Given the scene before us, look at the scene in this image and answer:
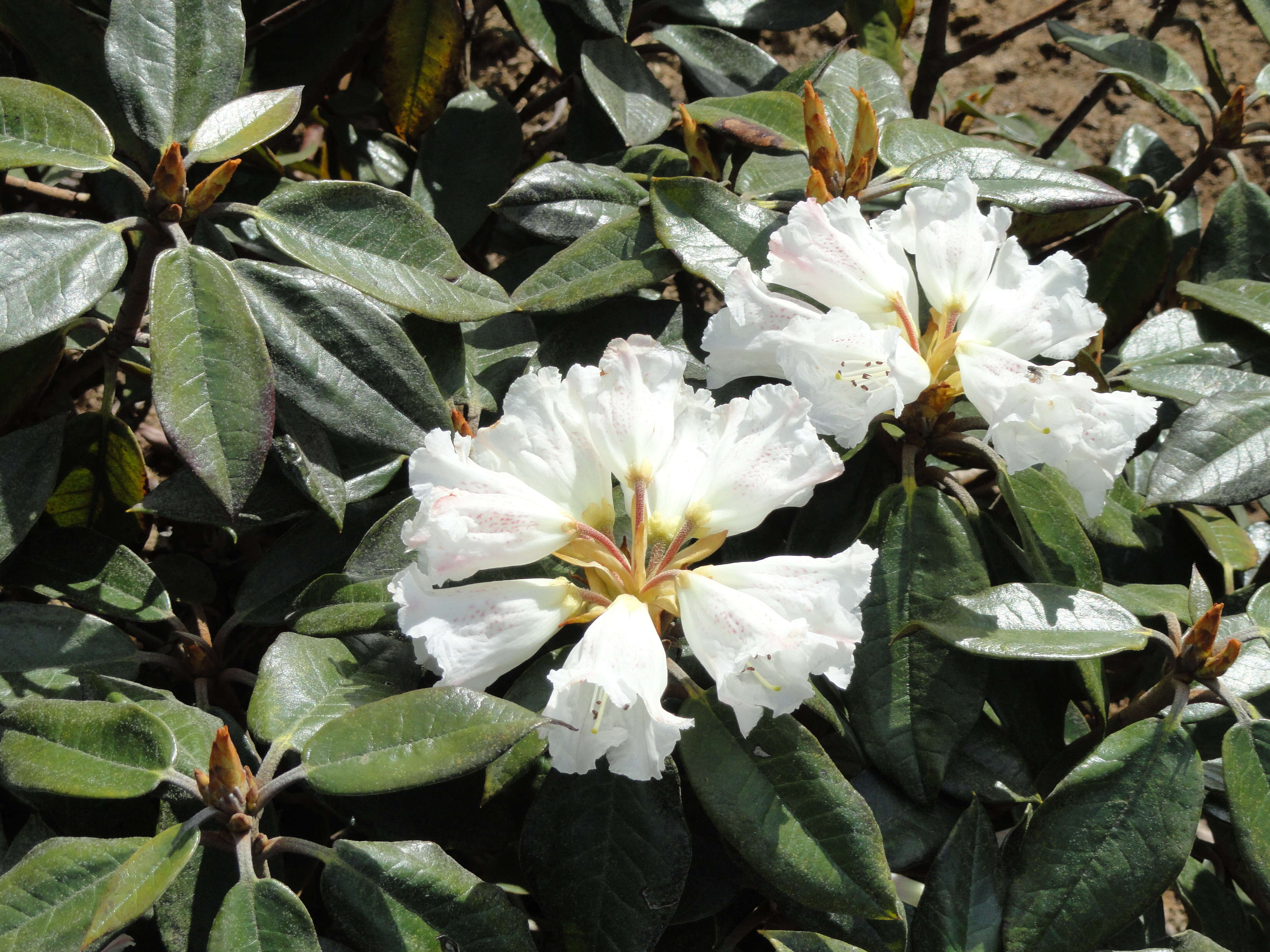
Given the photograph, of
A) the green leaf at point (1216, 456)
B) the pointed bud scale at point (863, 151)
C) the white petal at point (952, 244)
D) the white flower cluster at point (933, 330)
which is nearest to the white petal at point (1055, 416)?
the white flower cluster at point (933, 330)

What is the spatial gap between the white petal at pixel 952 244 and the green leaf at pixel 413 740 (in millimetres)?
610

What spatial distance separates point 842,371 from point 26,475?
3.12 ft

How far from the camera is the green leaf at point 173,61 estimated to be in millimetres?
1174

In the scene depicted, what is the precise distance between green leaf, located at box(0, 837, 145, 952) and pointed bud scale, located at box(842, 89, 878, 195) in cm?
104

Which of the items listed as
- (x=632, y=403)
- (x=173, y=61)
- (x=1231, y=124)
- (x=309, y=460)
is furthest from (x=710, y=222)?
(x=1231, y=124)

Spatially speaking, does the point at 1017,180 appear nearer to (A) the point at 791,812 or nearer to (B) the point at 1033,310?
(B) the point at 1033,310

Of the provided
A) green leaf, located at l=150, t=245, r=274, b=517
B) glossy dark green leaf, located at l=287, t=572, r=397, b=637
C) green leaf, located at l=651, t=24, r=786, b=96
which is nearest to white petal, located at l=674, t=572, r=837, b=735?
glossy dark green leaf, located at l=287, t=572, r=397, b=637

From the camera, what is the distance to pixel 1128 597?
1.21 m

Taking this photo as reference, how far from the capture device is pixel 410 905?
3.14 feet

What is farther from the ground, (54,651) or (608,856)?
(54,651)

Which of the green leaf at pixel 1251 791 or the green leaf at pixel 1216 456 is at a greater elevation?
the green leaf at pixel 1216 456

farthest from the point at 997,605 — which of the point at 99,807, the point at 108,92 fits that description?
the point at 108,92

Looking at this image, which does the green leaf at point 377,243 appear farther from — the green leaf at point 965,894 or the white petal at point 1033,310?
the green leaf at point 965,894

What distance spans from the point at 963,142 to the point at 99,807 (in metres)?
1.36
